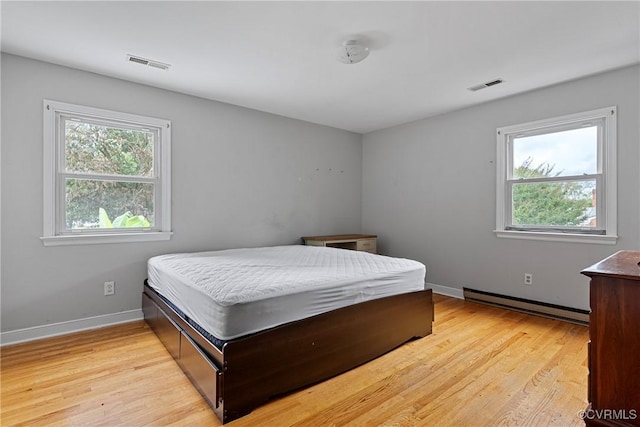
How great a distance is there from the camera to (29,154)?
2.58 metres

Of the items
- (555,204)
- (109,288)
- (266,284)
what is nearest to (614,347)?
(266,284)

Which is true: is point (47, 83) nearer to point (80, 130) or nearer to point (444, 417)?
point (80, 130)

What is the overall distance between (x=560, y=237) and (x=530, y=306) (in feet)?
2.52

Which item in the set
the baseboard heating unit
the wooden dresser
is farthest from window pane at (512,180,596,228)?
the wooden dresser

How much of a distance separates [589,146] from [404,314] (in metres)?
2.43

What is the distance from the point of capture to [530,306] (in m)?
3.24

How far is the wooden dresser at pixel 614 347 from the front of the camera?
1213mm

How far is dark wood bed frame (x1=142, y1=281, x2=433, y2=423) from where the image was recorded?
63.0 inches

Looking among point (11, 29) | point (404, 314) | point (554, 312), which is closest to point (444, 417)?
point (404, 314)

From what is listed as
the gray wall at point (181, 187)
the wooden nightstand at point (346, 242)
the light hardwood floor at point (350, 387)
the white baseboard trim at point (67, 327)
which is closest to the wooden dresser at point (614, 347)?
the light hardwood floor at point (350, 387)

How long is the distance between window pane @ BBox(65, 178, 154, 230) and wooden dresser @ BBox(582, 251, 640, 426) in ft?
11.4

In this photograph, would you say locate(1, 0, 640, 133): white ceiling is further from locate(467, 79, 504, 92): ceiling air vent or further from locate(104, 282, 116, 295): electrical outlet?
locate(104, 282, 116, 295): electrical outlet

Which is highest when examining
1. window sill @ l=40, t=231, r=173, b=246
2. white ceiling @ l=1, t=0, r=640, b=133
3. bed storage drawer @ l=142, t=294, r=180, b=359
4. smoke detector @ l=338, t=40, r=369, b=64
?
white ceiling @ l=1, t=0, r=640, b=133

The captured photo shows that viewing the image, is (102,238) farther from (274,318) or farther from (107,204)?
(274,318)
